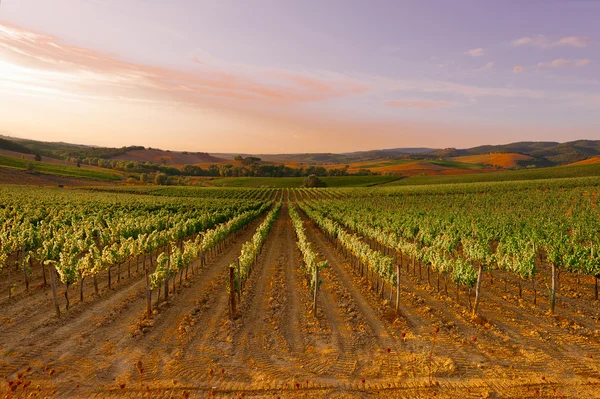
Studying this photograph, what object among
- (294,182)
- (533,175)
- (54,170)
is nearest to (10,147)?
(54,170)

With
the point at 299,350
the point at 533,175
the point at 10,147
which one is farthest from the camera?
the point at 10,147

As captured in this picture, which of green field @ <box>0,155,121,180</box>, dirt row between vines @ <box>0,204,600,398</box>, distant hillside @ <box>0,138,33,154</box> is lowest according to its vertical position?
dirt row between vines @ <box>0,204,600,398</box>

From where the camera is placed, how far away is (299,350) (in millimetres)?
11750

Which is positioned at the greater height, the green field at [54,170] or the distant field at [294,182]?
the green field at [54,170]

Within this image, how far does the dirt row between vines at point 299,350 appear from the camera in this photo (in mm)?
9570

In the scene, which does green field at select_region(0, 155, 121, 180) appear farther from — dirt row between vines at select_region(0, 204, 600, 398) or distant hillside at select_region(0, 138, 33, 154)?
dirt row between vines at select_region(0, 204, 600, 398)

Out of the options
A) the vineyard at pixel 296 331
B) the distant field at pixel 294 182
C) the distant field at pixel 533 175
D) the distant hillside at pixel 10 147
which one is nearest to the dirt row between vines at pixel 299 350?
the vineyard at pixel 296 331

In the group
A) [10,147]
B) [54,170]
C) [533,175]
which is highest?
[10,147]

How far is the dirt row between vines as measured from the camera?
957cm

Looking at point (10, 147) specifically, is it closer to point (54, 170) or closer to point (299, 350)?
point (54, 170)

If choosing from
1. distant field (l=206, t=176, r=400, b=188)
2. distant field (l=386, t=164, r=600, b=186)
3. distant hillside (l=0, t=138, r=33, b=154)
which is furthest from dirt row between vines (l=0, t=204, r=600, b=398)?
distant hillside (l=0, t=138, r=33, b=154)

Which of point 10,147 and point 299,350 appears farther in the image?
point 10,147

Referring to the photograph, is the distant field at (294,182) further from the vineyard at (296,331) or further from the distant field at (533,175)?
the vineyard at (296,331)

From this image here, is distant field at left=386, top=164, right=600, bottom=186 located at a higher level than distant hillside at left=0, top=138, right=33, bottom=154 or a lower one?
lower
